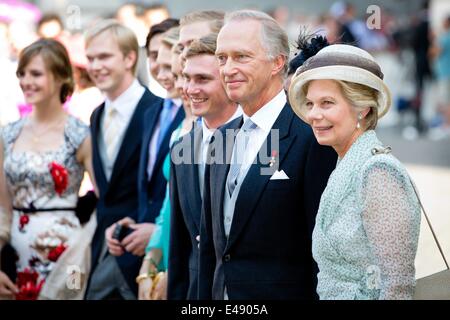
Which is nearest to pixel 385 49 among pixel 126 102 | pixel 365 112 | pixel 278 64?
pixel 126 102

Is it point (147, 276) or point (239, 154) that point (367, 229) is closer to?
point (239, 154)

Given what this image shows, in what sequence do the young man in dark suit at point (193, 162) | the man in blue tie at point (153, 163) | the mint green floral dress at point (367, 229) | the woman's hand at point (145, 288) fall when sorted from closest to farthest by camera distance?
the mint green floral dress at point (367, 229) → the young man in dark suit at point (193, 162) → the woman's hand at point (145, 288) → the man in blue tie at point (153, 163)

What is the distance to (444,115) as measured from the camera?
18.1 meters

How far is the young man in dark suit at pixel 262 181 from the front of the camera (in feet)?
14.6

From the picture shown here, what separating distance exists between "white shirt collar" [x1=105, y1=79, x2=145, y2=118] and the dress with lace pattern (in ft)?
1.40

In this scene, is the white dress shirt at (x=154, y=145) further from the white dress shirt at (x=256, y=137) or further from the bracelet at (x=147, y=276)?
the white dress shirt at (x=256, y=137)

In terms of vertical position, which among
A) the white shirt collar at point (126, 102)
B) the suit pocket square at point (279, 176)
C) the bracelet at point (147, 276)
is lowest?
the bracelet at point (147, 276)

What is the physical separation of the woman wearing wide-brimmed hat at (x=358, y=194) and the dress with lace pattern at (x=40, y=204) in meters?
2.59

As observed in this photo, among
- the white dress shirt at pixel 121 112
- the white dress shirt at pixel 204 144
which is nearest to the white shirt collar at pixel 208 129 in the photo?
the white dress shirt at pixel 204 144

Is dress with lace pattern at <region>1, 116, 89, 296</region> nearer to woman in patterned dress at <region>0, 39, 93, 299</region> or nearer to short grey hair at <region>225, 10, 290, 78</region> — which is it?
woman in patterned dress at <region>0, 39, 93, 299</region>

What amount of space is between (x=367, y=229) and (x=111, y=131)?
3.11 metres

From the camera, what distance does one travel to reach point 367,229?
3.84m

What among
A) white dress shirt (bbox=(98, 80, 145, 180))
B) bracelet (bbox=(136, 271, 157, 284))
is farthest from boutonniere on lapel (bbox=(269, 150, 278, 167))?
white dress shirt (bbox=(98, 80, 145, 180))

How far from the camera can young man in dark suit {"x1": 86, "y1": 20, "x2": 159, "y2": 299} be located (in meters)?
6.39
